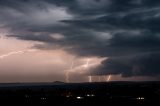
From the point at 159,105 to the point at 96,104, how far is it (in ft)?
76.0

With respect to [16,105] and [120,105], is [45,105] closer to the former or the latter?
[16,105]

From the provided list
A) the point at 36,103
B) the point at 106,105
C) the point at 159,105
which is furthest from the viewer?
the point at 36,103

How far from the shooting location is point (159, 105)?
414ft

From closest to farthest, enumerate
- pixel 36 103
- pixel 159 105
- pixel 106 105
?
pixel 159 105 < pixel 106 105 < pixel 36 103

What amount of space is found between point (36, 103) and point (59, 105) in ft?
40.1

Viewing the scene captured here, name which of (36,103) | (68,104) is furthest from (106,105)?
(36,103)

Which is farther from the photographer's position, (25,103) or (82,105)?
(25,103)

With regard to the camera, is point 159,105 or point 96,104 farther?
point 96,104

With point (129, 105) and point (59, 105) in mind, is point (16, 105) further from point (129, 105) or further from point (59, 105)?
point (129, 105)

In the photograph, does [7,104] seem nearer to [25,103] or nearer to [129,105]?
[25,103]

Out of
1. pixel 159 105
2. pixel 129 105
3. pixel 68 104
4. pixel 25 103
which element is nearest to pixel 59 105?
pixel 68 104

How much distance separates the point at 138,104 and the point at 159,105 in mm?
9600

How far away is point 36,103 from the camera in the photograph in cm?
14575

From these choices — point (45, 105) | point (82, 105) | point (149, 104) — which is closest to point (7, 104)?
point (45, 105)
